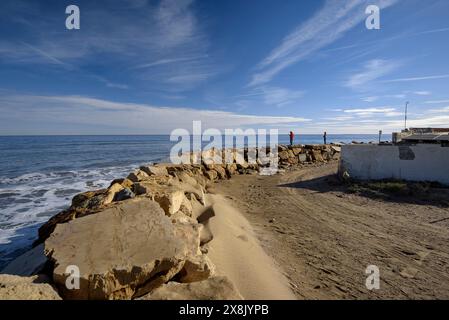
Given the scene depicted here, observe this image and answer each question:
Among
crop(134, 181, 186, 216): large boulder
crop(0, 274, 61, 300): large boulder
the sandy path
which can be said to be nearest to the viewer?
crop(0, 274, 61, 300): large boulder

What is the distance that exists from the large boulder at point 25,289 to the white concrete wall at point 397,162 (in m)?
11.3

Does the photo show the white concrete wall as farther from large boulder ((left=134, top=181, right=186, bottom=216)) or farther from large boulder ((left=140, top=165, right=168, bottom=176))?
large boulder ((left=134, top=181, right=186, bottom=216))

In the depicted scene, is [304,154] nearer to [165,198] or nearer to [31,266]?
[165,198]

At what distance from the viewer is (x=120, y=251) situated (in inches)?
122

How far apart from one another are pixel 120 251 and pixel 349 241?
4.62 metres

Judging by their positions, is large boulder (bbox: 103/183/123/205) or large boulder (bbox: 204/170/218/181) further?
large boulder (bbox: 204/170/218/181)

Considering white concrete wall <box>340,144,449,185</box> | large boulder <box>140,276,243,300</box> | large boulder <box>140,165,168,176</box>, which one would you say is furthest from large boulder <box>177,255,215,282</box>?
white concrete wall <box>340,144,449,185</box>

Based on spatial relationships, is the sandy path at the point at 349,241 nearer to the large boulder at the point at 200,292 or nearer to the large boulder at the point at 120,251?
the large boulder at the point at 200,292

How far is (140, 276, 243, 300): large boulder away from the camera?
2.81 metres

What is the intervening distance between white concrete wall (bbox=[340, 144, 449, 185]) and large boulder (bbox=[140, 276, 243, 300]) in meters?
10.2

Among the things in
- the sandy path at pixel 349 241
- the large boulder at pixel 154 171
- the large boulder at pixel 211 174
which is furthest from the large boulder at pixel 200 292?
the large boulder at pixel 211 174

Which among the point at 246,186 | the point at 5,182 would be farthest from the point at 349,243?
the point at 5,182

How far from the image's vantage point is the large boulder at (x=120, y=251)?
280 cm
